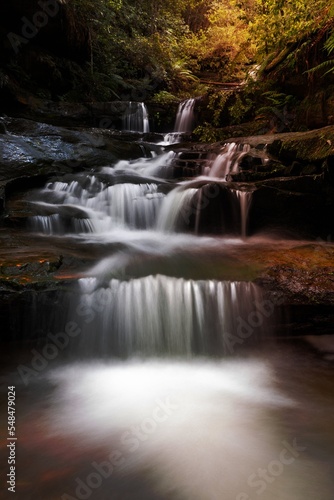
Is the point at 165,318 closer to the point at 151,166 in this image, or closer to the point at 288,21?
the point at 151,166

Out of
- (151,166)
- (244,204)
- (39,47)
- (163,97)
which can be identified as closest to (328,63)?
(244,204)

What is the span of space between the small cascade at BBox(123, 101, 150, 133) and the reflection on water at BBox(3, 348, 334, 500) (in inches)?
380

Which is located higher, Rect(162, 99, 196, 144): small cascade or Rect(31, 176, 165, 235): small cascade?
Rect(162, 99, 196, 144): small cascade

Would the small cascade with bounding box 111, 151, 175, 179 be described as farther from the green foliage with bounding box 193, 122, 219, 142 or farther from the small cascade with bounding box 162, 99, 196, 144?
the small cascade with bounding box 162, 99, 196, 144

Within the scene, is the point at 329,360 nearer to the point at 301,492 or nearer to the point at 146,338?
the point at 301,492

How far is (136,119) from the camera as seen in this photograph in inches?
467

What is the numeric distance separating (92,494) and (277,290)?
288 cm

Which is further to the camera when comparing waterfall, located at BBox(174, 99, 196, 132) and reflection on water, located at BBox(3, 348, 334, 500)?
waterfall, located at BBox(174, 99, 196, 132)

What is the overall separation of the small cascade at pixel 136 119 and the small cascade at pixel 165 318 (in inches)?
350

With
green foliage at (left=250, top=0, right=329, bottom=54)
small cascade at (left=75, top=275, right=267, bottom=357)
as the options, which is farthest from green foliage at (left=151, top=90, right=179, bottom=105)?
small cascade at (left=75, top=275, right=267, bottom=357)

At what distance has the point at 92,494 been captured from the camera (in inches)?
89.3

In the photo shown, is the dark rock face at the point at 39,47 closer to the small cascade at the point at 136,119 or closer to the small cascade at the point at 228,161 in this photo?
the small cascade at the point at 136,119

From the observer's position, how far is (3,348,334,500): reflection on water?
91.2 inches

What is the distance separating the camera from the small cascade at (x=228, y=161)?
25.1 feet
